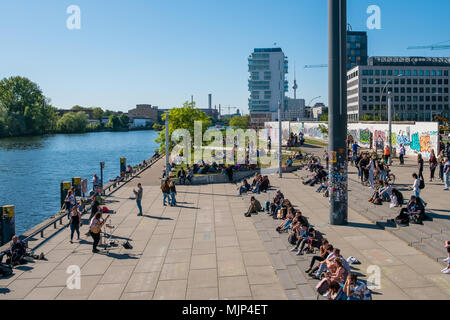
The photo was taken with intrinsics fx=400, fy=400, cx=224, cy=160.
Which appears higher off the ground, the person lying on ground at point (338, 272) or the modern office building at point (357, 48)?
the modern office building at point (357, 48)

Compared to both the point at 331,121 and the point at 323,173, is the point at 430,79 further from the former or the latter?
the point at 331,121

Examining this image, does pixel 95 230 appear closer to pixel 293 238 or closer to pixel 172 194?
pixel 293 238

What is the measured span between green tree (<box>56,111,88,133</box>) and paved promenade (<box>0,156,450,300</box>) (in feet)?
513

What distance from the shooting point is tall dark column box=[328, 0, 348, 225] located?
589 inches

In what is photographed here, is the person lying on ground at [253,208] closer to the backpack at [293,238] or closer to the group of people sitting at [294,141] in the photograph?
the backpack at [293,238]

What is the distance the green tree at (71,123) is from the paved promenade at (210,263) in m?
156

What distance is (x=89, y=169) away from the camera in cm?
6025

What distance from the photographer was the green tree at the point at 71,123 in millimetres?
161625

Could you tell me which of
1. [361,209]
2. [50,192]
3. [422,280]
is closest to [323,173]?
[361,209]

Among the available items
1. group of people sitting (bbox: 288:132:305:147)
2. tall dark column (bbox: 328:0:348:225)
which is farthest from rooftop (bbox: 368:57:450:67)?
tall dark column (bbox: 328:0:348:225)

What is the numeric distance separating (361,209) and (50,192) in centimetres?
3309

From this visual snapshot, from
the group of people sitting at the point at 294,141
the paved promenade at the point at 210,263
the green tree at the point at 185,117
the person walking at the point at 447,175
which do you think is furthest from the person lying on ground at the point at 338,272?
the group of people sitting at the point at 294,141

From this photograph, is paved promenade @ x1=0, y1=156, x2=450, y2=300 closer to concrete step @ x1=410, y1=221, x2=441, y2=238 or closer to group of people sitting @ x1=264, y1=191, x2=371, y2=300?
group of people sitting @ x1=264, y1=191, x2=371, y2=300
